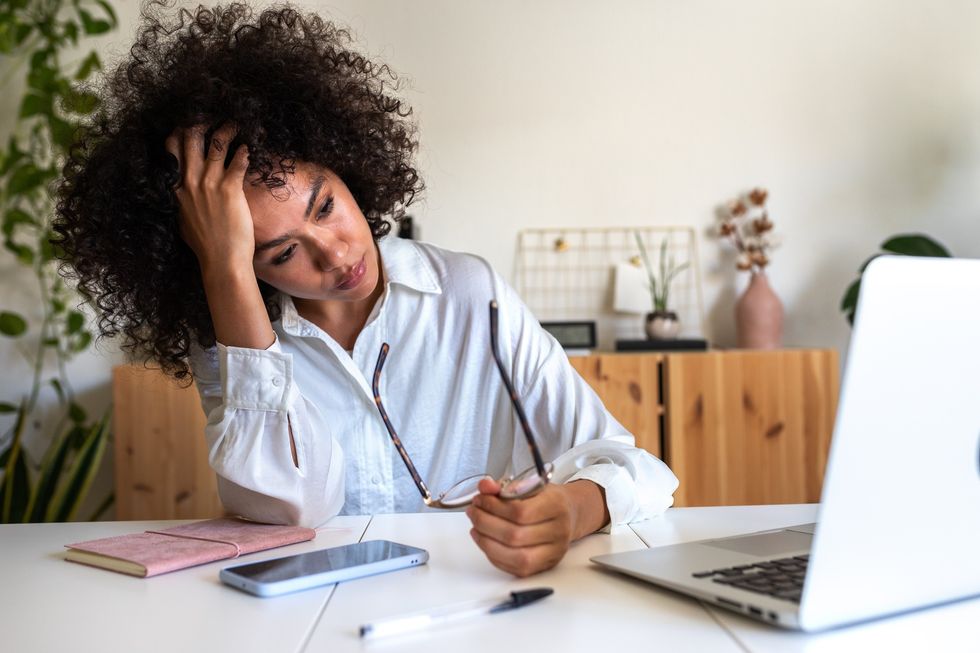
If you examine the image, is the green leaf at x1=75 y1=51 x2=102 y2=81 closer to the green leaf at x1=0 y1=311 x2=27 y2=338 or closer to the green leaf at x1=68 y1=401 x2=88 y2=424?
the green leaf at x1=0 y1=311 x2=27 y2=338

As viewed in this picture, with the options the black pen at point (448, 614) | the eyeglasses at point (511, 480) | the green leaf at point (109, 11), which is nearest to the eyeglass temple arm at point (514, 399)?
the eyeglasses at point (511, 480)

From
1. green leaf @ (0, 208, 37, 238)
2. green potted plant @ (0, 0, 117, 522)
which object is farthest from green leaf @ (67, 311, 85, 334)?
green leaf @ (0, 208, 37, 238)

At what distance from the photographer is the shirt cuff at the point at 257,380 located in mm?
1222

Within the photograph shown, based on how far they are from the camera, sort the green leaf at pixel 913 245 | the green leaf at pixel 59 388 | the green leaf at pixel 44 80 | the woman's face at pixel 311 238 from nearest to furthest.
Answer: the woman's face at pixel 311 238, the green leaf at pixel 913 245, the green leaf at pixel 44 80, the green leaf at pixel 59 388

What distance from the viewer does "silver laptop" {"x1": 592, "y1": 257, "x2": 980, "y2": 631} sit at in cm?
60

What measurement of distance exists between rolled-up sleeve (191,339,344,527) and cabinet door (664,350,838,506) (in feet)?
5.35

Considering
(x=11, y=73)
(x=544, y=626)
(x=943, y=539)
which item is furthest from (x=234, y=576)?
(x=11, y=73)

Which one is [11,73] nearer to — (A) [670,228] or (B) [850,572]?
(A) [670,228]

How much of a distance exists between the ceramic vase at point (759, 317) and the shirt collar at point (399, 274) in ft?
5.22

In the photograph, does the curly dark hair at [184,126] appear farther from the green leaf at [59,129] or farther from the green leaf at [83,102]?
the green leaf at [59,129]

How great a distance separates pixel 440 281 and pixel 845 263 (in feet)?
6.39

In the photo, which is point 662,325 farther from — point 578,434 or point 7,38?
A: point 7,38

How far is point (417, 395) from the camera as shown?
1.55m

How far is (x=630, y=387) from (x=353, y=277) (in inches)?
59.0
